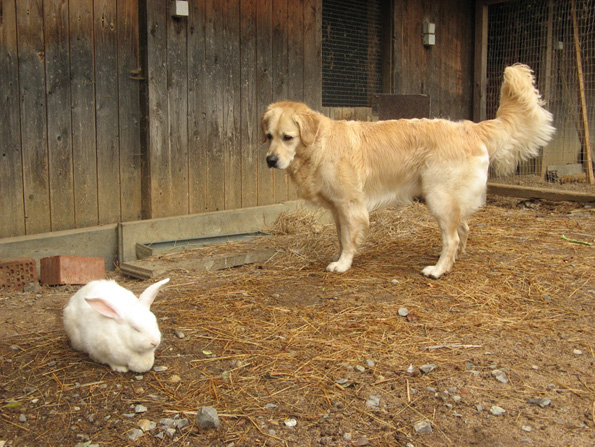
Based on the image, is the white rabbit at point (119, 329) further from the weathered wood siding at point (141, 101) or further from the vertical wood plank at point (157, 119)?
the vertical wood plank at point (157, 119)

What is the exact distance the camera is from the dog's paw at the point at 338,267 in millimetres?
5117

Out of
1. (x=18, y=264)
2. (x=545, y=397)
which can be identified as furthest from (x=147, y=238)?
(x=545, y=397)

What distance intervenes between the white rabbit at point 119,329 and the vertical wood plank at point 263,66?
4101 millimetres

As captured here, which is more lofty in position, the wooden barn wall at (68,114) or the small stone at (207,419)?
the wooden barn wall at (68,114)

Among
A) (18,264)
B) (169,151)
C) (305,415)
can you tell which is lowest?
(305,415)

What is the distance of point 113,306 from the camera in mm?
3016

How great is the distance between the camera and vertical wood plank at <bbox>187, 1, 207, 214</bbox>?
6.38m

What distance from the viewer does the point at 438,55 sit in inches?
368

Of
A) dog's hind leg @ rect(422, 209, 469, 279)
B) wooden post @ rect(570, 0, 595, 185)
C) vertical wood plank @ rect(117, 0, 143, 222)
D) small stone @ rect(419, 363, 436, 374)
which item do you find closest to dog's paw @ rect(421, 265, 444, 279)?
dog's hind leg @ rect(422, 209, 469, 279)

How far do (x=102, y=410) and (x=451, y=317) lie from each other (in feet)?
7.62

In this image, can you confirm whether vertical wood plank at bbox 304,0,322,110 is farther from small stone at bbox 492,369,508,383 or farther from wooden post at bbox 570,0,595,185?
small stone at bbox 492,369,508,383

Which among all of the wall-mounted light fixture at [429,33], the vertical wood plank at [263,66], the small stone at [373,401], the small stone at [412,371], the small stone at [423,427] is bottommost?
the small stone at [423,427]

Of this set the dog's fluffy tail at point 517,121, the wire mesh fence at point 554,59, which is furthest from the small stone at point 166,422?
the wire mesh fence at point 554,59

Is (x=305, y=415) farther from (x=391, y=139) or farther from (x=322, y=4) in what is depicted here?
(x=322, y=4)
